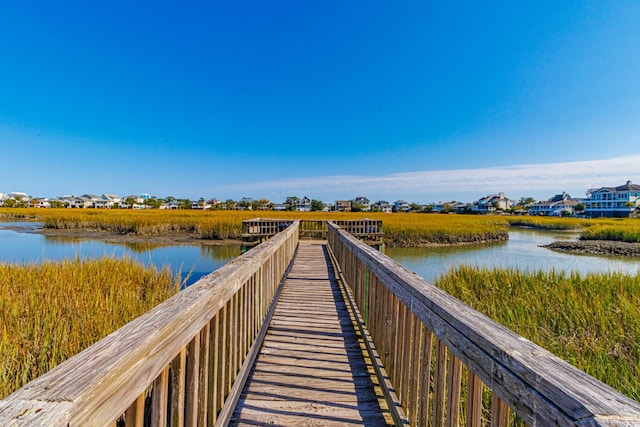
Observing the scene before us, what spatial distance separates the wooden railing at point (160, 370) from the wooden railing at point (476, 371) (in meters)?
1.20

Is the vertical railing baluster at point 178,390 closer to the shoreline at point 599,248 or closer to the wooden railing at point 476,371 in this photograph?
the wooden railing at point 476,371

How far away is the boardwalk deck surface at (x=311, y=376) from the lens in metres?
2.19

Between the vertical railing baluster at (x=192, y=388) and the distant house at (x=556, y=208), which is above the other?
the distant house at (x=556, y=208)

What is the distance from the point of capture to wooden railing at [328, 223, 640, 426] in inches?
29.9

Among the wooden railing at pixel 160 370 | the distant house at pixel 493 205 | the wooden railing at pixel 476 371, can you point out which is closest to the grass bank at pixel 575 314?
the wooden railing at pixel 476 371

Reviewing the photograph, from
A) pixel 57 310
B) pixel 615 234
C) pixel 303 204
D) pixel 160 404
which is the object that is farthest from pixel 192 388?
pixel 303 204

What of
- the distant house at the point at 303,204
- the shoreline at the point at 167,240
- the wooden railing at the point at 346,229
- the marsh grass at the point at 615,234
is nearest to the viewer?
the wooden railing at the point at 346,229

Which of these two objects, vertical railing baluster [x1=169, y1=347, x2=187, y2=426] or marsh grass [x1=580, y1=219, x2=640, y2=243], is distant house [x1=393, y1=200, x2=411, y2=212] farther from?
vertical railing baluster [x1=169, y1=347, x2=187, y2=426]

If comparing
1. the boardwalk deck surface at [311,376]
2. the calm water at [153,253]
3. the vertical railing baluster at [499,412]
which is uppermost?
the vertical railing baluster at [499,412]

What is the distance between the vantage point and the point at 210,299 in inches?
66.3

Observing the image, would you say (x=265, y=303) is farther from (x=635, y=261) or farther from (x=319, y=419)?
(x=635, y=261)

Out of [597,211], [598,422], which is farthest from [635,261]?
[597,211]

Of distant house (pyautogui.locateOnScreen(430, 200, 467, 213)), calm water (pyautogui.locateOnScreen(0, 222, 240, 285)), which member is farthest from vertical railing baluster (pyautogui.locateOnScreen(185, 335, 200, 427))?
distant house (pyautogui.locateOnScreen(430, 200, 467, 213))

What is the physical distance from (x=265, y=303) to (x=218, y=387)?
1677 mm
